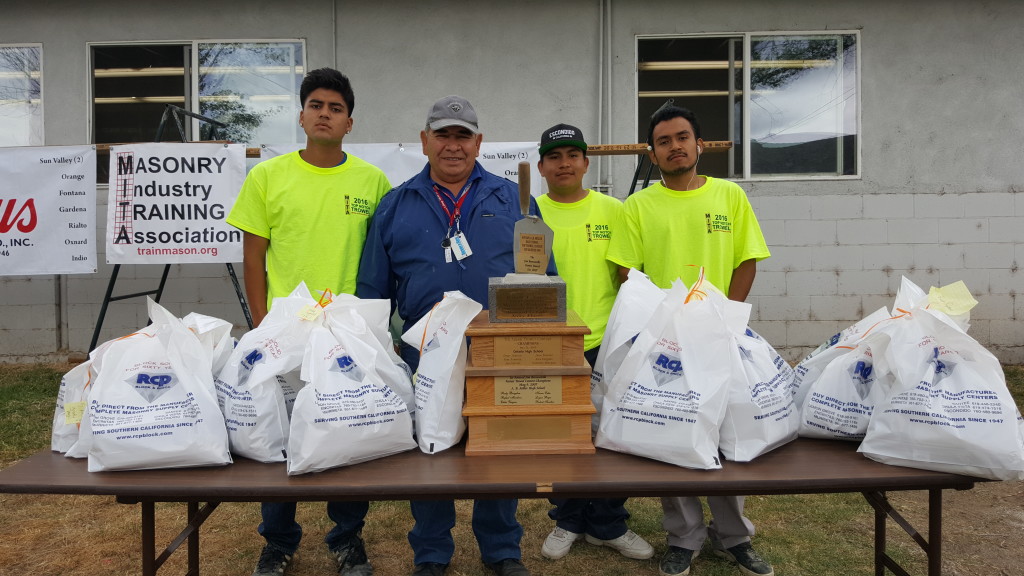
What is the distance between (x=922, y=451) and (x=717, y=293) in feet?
2.05

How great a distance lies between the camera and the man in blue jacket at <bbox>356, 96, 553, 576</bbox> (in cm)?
234

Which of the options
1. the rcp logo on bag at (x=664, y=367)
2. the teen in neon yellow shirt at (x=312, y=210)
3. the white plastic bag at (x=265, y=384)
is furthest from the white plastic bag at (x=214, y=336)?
the rcp logo on bag at (x=664, y=367)

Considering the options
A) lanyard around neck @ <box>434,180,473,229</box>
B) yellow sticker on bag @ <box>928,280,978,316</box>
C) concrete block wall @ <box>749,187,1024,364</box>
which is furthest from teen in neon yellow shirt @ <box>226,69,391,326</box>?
concrete block wall @ <box>749,187,1024,364</box>

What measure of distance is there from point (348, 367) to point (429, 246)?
2.37ft

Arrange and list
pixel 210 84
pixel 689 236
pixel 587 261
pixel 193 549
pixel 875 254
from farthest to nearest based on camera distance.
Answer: pixel 210 84
pixel 875 254
pixel 587 261
pixel 689 236
pixel 193 549

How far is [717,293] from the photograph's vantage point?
73.9 inches

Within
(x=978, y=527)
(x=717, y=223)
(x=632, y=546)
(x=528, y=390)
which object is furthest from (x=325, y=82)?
(x=978, y=527)

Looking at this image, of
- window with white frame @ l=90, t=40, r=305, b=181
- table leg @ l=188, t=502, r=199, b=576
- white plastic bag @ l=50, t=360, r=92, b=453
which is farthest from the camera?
window with white frame @ l=90, t=40, r=305, b=181

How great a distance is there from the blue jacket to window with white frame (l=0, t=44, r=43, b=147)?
5.45 meters

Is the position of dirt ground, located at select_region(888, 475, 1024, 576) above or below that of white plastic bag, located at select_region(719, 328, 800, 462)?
below

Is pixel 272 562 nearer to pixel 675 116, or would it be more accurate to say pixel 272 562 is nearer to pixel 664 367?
pixel 664 367

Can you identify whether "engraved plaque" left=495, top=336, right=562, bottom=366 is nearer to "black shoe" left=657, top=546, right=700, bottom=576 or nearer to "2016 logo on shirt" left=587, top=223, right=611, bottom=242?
"2016 logo on shirt" left=587, top=223, right=611, bottom=242

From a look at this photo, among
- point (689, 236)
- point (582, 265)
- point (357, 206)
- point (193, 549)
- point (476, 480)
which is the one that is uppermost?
point (357, 206)

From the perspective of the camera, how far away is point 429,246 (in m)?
2.34
